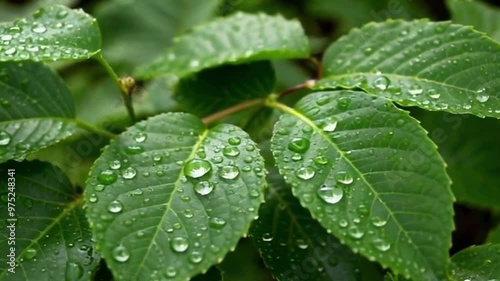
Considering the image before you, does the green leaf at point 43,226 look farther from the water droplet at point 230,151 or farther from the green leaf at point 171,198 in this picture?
the water droplet at point 230,151

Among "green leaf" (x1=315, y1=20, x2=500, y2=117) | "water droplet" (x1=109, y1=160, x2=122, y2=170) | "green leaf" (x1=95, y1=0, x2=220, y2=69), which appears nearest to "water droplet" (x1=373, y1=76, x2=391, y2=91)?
"green leaf" (x1=315, y1=20, x2=500, y2=117)

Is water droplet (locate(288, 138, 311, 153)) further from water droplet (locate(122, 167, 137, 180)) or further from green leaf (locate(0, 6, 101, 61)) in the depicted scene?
green leaf (locate(0, 6, 101, 61))

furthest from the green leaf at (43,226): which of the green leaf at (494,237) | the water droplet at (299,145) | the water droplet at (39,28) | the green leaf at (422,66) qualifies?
the green leaf at (494,237)

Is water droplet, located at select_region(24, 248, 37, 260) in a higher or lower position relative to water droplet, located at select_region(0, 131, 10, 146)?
lower

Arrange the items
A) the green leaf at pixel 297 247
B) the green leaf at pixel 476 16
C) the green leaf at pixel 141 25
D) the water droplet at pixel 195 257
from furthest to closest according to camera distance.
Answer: the green leaf at pixel 141 25 → the green leaf at pixel 476 16 → the green leaf at pixel 297 247 → the water droplet at pixel 195 257

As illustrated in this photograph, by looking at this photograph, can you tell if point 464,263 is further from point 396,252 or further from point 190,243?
point 190,243

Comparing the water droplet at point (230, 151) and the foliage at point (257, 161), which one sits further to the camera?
the water droplet at point (230, 151)

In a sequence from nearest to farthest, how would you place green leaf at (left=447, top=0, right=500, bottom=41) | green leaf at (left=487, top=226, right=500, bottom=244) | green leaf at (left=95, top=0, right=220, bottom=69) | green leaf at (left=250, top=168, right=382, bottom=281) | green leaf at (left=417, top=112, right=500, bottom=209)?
1. green leaf at (left=250, top=168, right=382, bottom=281)
2. green leaf at (left=487, top=226, right=500, bottom=244)
3. green leaf at (left=417, top=112, right=500, bottom=209)
4. green leaf at (left=447, top=0, right=500, bottom=41)
5. green leaf at (left=95, top=0, right=220, bottom=69)
